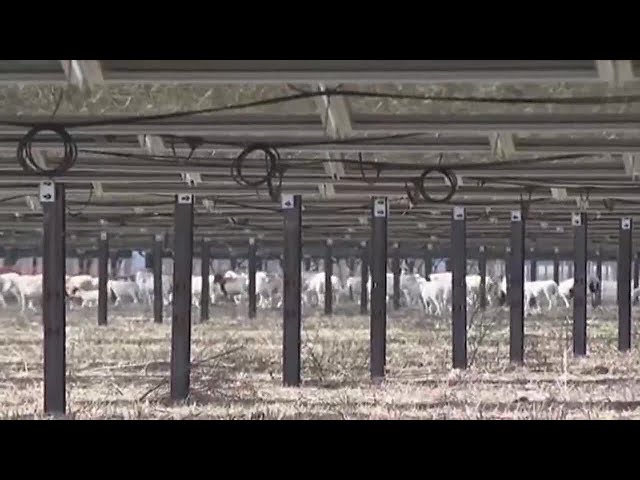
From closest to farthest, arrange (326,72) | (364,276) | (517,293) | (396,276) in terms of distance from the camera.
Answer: (326,72)
(517,293)
(364,276)
(396,276)

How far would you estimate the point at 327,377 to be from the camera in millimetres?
10906

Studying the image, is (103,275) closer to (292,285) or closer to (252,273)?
(252,273)

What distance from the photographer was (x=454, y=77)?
4.37 meters

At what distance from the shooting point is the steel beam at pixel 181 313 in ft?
29.5

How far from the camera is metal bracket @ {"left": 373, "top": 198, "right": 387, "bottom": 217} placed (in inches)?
416

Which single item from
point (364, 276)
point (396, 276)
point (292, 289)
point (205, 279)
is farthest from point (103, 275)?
point (396, 276)

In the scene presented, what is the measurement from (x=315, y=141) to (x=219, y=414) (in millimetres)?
2218

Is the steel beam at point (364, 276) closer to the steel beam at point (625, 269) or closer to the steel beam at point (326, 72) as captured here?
the steel beam at point (625, 269)

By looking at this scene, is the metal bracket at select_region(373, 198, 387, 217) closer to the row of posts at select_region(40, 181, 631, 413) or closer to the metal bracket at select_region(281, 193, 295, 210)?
the row of posts at select_region(40, 181, 631, 413)

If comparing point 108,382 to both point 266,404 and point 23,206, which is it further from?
point 23,206

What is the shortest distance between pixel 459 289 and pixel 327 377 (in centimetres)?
208

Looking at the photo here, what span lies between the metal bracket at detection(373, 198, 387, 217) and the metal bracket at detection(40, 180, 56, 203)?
3.61 meters

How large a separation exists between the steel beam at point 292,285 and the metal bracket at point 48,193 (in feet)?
8.19
